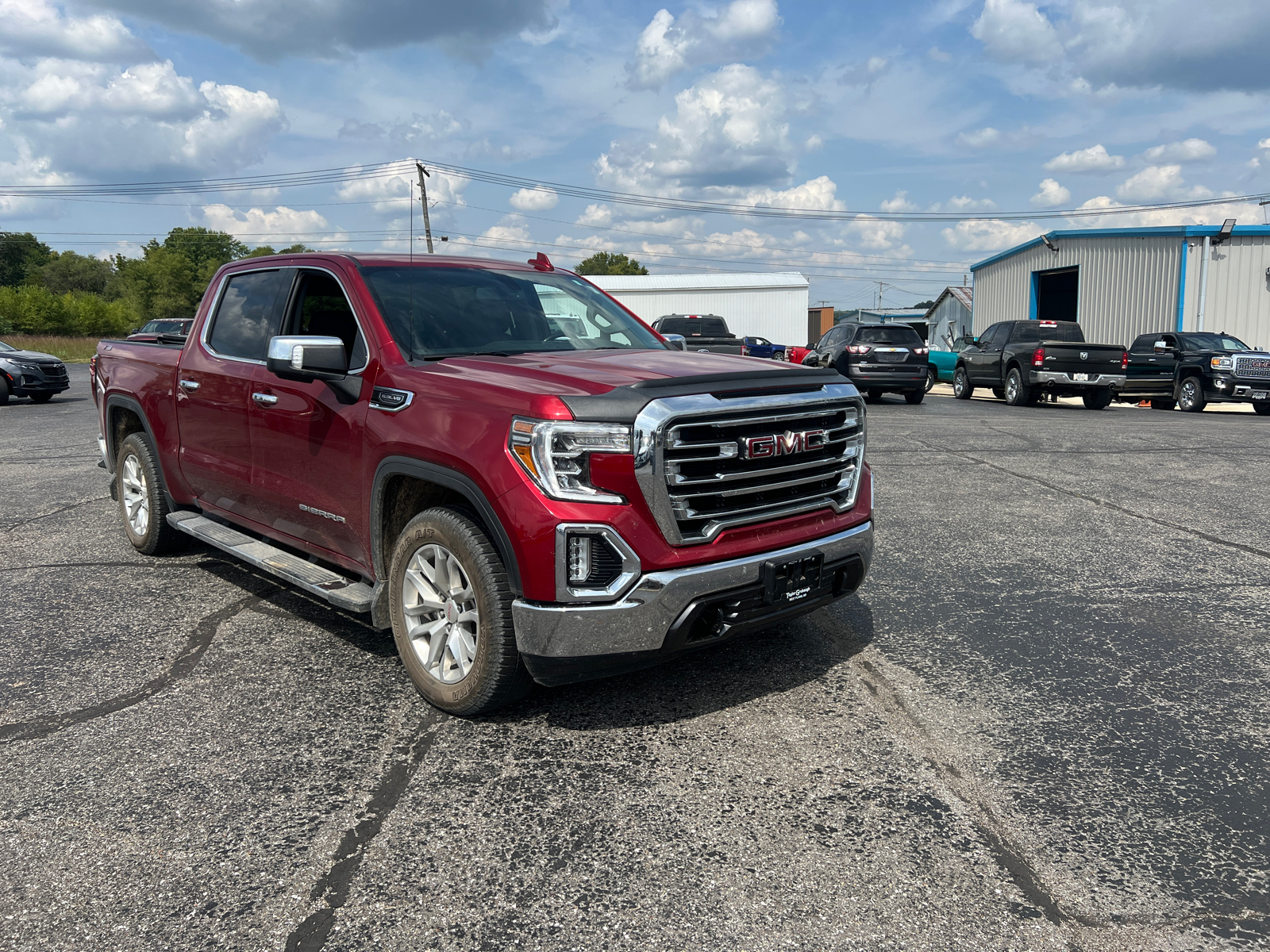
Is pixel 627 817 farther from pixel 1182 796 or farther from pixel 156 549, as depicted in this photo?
pixel 156 549

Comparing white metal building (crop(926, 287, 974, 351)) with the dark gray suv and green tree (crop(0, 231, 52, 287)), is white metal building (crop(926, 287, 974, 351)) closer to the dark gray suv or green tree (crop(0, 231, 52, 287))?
the dark gray suv

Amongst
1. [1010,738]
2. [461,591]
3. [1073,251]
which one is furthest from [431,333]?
[1073,251]

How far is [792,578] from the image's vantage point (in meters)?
3.78

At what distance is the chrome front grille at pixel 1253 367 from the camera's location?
19219 millimetres

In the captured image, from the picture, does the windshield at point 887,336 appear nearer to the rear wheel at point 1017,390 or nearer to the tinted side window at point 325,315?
the rear wheel at point 1017,390

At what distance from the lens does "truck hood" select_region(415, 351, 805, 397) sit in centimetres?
359

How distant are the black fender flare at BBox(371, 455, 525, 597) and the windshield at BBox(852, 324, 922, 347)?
1795 centimetres

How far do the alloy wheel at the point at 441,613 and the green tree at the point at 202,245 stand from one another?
13541cm

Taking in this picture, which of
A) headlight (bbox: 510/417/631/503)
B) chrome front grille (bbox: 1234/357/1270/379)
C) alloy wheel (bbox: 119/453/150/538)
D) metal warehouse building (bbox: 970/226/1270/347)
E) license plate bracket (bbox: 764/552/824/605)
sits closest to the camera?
headlight (bbox: 510/417/631/503)

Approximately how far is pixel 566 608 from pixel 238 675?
194cm

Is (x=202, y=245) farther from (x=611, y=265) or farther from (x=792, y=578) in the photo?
(x=792, y=578)

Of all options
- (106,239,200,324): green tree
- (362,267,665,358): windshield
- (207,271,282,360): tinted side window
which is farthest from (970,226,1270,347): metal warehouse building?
(106,239,200,324): green tree

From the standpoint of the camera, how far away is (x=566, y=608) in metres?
3.36

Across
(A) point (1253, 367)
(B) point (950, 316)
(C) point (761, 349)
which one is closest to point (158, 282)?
(B) point (950, 316)
